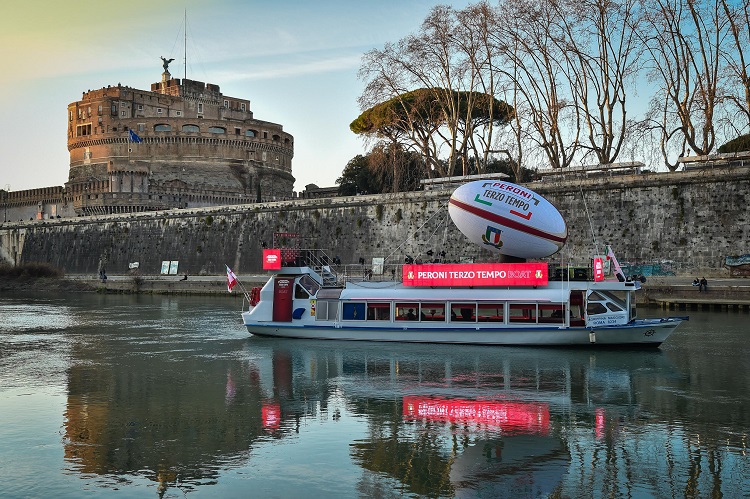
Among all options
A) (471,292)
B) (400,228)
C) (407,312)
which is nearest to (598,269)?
(471,292)

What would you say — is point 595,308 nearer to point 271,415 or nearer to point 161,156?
point 271,415

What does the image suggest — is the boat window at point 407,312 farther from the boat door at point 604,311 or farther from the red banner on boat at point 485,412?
the red banner on boat at point 485,412

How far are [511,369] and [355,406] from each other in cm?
593

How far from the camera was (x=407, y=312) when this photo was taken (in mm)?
26000

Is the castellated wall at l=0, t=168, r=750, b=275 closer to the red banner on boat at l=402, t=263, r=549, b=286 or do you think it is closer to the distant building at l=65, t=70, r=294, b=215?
the red banner on boat at l=402, t=263, r=549, b=286

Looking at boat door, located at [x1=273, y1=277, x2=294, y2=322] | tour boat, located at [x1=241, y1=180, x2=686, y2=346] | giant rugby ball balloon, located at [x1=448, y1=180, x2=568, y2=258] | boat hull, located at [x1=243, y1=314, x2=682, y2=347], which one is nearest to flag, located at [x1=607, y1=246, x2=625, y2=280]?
tour boat, located at [x1=241, y1=180, x2=686, y2=346]

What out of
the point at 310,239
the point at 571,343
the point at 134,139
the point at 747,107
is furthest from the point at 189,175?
the point at 571,343

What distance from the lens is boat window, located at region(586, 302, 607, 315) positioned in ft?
78.1

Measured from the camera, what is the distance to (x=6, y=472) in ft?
39.2

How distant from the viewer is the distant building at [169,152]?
8338 cm

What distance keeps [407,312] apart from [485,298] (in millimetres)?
2802

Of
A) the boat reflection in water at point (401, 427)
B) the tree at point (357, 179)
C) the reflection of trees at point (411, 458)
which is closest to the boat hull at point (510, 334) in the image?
the boat reflection in water at point (401, 427)

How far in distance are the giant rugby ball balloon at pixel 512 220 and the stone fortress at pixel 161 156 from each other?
58752mm

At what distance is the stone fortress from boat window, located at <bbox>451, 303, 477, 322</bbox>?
194 ft
